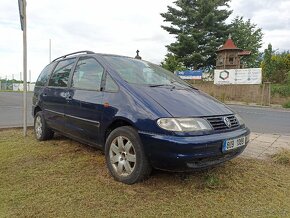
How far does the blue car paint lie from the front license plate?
0.17ft

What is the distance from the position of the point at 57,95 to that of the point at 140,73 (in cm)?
153

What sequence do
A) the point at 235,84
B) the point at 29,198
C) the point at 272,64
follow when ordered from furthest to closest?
the point at 272,64, the point at 235,84, the point at 29,198

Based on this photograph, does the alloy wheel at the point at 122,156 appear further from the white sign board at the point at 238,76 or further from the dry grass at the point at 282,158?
the white sign board at the point at 238,76

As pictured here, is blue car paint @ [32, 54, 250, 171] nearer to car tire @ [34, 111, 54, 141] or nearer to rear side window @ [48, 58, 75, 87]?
rear side window @ [48, 58, 75, 87]

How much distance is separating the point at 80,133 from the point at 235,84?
69.6 feet

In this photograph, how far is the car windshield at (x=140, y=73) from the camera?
4012mm

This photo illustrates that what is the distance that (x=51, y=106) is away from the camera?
16.6ft

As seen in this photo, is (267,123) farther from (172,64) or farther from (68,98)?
(172,64)

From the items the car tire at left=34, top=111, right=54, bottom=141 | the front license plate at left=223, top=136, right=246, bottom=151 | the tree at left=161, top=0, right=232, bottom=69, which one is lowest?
the car tire at left=34, top=111, right=54, bottom=141

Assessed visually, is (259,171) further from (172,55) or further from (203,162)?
(172,55)

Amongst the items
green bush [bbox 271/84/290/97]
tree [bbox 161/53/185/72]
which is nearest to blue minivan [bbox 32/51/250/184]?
green bush [bbox 271/84/290/97]

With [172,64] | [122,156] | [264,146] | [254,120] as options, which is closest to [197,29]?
[172,64]

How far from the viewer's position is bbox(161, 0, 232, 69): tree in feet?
103

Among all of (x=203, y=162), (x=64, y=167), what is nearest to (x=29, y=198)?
(x=64, y=167)
